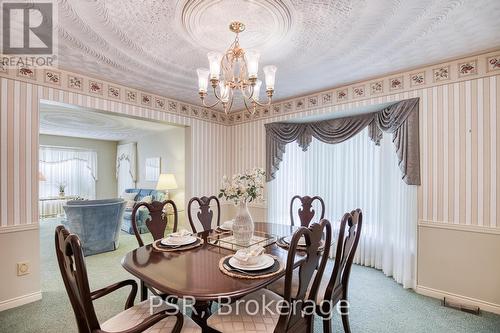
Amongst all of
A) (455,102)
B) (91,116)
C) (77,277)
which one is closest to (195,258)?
(77,277)

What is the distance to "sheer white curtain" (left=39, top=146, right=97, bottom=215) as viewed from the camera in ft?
22.8

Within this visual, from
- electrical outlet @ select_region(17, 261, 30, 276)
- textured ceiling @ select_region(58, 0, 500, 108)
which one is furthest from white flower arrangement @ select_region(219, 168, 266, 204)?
electrical outlet @ select_region(17, 261, 30, 276)

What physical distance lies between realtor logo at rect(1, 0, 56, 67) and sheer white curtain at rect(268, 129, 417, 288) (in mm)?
3093

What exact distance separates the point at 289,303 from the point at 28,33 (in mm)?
2674

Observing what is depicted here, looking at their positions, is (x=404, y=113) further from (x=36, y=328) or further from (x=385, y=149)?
(x=36, y=328)

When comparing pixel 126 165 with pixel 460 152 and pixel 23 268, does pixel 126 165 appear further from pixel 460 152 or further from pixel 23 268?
pixel 460 152

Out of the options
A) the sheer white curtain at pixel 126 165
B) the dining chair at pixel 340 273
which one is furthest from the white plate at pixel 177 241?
the sheer white curtain at pixel 126 165

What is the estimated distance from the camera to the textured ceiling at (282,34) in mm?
1583

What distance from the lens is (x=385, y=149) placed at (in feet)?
10.1

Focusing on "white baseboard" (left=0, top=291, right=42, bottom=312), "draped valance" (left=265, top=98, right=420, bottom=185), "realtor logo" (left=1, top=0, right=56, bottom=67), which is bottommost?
"white baseboard" (left=0, top=291, right=42, bottom=312)

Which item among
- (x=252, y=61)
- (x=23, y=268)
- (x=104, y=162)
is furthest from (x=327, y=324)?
(x=104, y=162)

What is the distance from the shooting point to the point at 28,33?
187 cm

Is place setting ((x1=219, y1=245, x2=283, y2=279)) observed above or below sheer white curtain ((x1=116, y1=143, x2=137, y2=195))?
below

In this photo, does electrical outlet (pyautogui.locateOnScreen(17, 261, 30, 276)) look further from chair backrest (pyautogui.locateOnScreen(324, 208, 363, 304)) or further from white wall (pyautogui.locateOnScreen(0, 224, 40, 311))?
chair backrest (pyautogui.locateOnScreen(324, 208, 363, 304))
